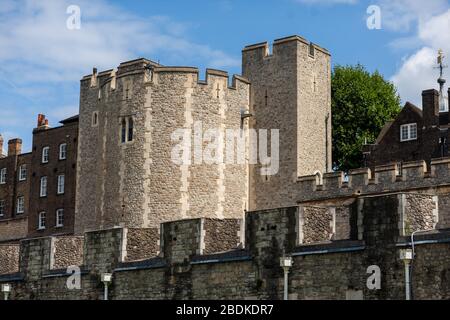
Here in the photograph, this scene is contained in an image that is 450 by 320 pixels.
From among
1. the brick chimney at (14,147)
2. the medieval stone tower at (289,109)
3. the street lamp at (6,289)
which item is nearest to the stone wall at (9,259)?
the street lamp at (6,289)

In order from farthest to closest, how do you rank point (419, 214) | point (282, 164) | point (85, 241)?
point (282, 164), point (85, 241), point (419, 214)

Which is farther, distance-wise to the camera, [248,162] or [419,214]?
[248,162]

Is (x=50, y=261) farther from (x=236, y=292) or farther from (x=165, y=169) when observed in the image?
(x=165, y=169)

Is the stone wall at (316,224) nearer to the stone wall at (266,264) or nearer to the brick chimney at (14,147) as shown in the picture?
the stone wall at (266,264)

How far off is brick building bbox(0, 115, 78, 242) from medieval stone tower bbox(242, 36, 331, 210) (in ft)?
40.9

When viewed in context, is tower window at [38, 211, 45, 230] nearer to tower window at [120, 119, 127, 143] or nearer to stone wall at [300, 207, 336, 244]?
tower window at [120, 119, 127, 143]

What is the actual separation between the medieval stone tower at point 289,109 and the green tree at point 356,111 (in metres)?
8.83

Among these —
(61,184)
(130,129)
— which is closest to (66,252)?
(130,129)

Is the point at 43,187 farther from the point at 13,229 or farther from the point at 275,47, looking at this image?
the point at 275,47
